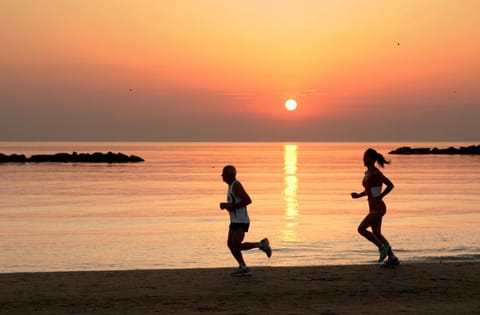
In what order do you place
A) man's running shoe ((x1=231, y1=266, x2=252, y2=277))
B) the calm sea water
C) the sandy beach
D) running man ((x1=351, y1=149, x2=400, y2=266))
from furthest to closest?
the calm sea water < running man ((x1=351, y1=149, x2=400, y2=266)) < man's running shoe ((x1=231, y1=266, x2=252, y2=277)) < the sandy beach

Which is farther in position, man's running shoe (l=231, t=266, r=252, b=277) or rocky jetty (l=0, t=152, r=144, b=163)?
rocky jetty (l=0, t=152, r=144, b=163)

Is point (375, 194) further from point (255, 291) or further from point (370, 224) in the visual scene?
point (255, 291)

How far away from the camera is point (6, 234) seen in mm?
27969

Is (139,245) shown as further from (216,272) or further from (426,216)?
(426,216)

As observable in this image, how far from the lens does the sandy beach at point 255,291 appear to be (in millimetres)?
9578

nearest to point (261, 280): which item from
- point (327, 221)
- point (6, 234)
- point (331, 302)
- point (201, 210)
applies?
point (331, 302)

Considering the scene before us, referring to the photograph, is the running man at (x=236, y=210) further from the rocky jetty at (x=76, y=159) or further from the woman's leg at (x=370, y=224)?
the rocky jetty at (x=76, y=159)

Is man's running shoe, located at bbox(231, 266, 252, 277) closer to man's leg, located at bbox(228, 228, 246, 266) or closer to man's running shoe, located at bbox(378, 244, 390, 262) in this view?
man's leg, located at bbox(228, 228, 246, 266)

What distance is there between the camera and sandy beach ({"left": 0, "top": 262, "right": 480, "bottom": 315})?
958 centimetres

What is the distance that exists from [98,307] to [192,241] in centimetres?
1552

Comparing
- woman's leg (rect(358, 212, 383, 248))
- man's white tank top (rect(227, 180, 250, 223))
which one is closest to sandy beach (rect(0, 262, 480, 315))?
woman's leg (rect(358, 212, 383, 248))

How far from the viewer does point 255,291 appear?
1072cm

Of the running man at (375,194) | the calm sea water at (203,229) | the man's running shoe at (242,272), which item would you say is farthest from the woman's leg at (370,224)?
the calm sea water at (203,229)

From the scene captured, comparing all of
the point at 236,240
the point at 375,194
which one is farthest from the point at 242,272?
the point at 375,194
